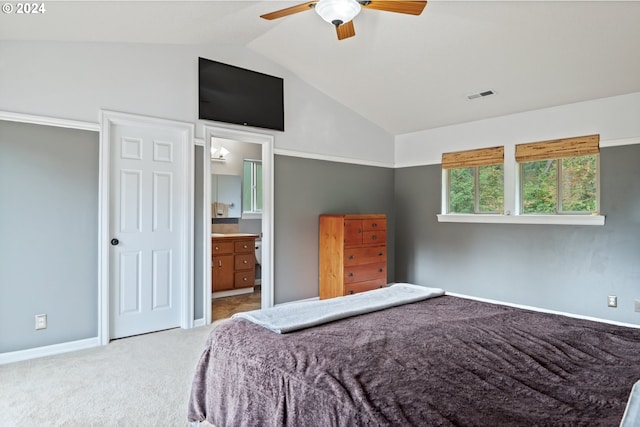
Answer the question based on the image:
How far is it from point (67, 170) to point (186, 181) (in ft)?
3.39

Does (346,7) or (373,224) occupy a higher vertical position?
(346,7)

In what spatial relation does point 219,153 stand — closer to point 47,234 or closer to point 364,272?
point 364,272

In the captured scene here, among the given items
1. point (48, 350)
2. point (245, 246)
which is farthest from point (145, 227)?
point (245, 246)

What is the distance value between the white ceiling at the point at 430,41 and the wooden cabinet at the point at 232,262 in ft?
8.08

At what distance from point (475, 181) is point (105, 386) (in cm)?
466

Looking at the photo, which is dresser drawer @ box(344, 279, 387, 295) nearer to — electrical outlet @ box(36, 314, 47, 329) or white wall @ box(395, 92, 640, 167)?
white wall @ box(395, 92, 640, 167)

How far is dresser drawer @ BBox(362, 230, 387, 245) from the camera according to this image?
16.2ft

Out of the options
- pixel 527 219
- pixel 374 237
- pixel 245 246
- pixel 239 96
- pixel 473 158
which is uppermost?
pixel 239 96

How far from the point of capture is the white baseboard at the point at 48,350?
3027mm

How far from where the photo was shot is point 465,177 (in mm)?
5250

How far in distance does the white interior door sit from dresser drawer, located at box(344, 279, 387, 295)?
1.96 metres

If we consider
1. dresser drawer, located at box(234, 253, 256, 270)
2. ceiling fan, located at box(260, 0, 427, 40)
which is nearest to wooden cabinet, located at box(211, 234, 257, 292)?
dresser drawer, located at box(234, 253, 256, 270)

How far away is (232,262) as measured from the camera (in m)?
5.55

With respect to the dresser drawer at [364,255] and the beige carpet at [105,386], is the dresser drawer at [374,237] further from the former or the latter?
the beige carpet at [105,386]
